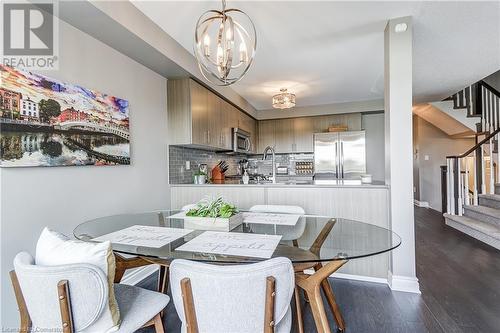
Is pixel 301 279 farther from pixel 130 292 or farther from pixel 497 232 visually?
pixel 497 232

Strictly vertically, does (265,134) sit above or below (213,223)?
above

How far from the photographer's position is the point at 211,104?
3.65m

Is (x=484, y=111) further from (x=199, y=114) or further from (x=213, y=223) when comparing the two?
(x=213, y=223)

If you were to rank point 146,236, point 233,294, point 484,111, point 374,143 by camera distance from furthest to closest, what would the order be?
point 374,143 → point 484,111 → point 146,236 → point 233,294

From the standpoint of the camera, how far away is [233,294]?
921 mm

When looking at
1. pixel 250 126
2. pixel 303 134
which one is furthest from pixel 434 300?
pixel 250 126

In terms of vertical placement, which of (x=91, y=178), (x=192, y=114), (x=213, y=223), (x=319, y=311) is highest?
(x=192, y=114)

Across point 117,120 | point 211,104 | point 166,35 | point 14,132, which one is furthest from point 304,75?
point 14,132

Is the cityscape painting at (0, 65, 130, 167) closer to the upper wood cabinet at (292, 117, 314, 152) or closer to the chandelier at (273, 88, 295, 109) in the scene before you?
the chandelier at (273, 88, 295, 109)

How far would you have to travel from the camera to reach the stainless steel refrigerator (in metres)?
4.91

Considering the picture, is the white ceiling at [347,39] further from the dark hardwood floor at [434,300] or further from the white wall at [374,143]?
the dark hardwood floor at [434,300]

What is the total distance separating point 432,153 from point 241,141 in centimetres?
500

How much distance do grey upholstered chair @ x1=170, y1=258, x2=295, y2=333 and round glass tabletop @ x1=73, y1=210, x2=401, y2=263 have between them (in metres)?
0.20

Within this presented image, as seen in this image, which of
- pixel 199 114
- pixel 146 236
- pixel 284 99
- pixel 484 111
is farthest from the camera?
pixel 484 111
